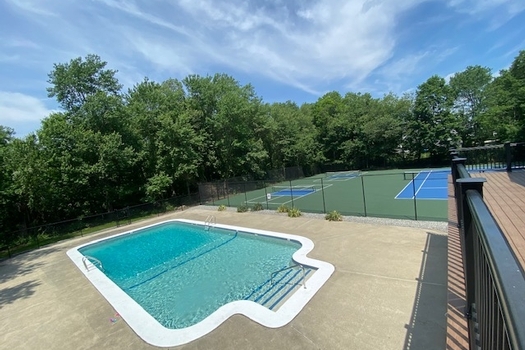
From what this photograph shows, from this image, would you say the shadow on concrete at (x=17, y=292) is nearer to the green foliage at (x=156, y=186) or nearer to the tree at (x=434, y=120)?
the green foliage at (x=156, y=186)

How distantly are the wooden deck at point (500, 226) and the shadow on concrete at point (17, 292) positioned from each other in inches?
446

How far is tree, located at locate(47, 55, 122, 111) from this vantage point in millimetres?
21422

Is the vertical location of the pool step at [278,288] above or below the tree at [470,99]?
below

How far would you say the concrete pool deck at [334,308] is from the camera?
4.84m

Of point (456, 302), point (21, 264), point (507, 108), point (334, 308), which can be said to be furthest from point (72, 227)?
point (507, 108)

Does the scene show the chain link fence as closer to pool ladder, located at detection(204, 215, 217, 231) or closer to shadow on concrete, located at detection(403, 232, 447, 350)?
pool ladder, located at detection(204, 215, 217, 231)

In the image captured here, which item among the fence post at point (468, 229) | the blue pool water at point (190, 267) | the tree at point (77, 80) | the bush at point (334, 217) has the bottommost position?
the blue pool water at point (190, 267)

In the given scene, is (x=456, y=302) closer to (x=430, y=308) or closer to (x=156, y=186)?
(x=430, y=308)

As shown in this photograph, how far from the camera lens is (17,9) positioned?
30.6ft

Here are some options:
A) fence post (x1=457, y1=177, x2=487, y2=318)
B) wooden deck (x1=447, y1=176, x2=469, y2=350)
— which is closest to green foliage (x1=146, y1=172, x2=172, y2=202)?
wooden deck (x1=447, y1=176, x2=469, y2=350)

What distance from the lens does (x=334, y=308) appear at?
5.66 metres

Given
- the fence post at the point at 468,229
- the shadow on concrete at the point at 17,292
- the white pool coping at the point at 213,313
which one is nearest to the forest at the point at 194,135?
the shadow on concrete at the point at 17,292

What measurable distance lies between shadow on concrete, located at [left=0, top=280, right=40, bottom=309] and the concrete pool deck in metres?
0.05

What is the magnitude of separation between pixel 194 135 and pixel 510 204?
22.9 metres
